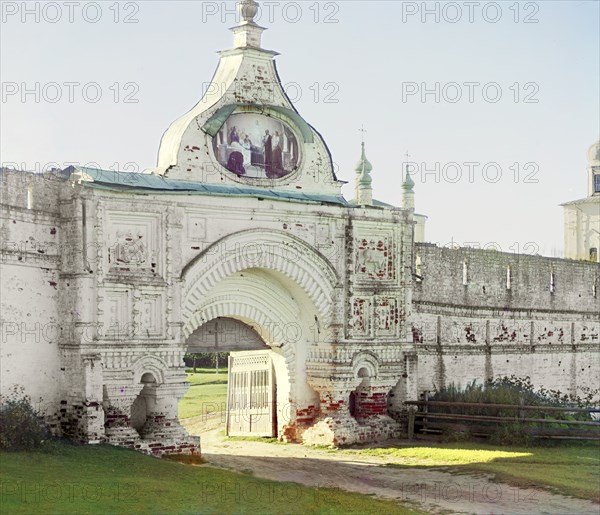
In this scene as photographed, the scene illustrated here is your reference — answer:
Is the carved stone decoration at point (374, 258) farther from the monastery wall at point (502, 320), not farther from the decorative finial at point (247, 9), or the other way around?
the decorative finial at point (247, 9)

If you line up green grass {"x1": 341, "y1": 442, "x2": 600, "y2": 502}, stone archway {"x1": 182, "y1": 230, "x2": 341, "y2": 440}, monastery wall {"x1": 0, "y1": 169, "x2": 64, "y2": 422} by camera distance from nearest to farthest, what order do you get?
green grass {"x1": 341, "y1": 442, "x2": 600, "y2": 502}, monastery wall {"x1": 0, "y1": 169, "x2": 64, "y2": 422}, stone archway {"x1": 182, "y1": 230, "x2": 341, "y2": 440}

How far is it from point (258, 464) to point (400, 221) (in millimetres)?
6491

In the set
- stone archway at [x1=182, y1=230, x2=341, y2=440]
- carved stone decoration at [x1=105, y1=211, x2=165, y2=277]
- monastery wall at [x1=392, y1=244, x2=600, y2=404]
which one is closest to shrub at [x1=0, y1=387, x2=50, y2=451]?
carved stone decoration at [x1=105, y1=211, x2=165, y2=277]

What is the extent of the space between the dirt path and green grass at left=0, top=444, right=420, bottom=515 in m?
0.96

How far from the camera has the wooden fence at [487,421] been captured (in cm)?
2198

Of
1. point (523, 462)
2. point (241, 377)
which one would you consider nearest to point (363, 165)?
point (241, 377)

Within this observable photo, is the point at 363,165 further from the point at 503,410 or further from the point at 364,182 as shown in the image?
the point at 503,410

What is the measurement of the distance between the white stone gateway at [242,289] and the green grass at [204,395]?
10.8 ft

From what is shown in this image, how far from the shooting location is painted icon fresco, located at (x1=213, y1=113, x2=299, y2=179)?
21.8 m

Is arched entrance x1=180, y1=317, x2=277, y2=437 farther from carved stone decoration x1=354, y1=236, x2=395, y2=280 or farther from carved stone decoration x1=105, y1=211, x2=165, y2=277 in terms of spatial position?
carved stone decoration x1=354, y1=236, x2=395, y2=280

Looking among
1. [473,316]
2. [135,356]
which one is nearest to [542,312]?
[473,316]

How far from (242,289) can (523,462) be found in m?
6.32

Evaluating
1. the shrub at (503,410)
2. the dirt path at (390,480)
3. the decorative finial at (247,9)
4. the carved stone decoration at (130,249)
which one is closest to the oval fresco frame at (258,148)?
the decorative finial at (247,9)

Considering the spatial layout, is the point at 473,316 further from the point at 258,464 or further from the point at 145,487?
the point at 145,487
